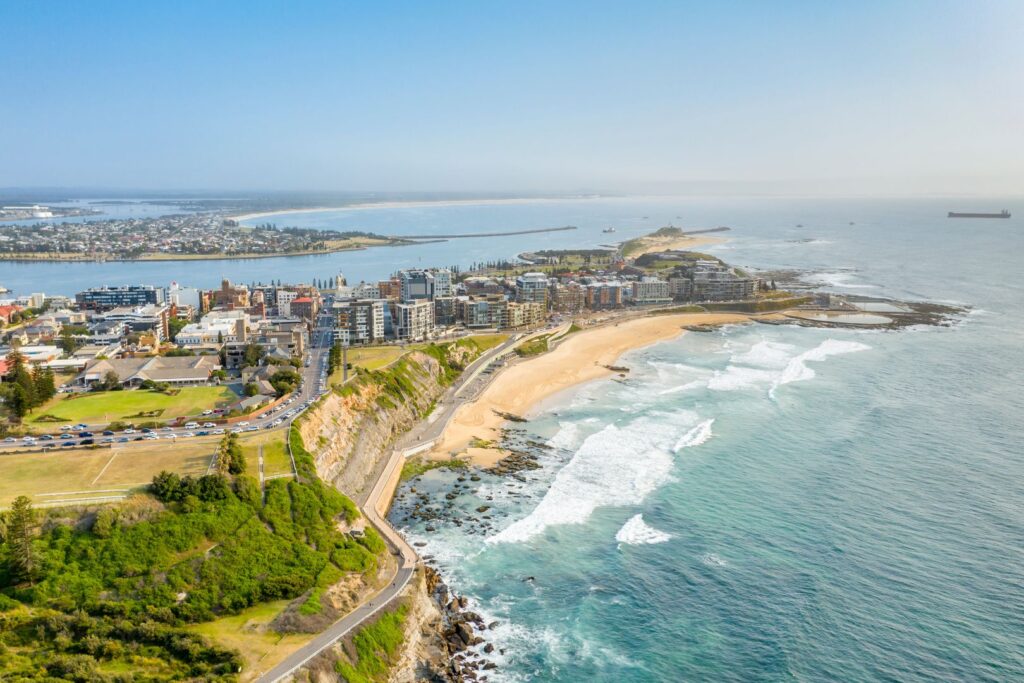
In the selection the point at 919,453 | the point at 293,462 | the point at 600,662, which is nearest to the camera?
the point at 600,662

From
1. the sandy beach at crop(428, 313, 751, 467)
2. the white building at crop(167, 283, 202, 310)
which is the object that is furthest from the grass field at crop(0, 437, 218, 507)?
the white building at crop(167, 283, 202, 310)

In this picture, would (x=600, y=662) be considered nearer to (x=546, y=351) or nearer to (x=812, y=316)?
(x=546, y=351)

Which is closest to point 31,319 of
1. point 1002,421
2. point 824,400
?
point 824,400

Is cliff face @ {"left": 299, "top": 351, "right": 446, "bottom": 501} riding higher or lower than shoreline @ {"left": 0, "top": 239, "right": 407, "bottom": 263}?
lower

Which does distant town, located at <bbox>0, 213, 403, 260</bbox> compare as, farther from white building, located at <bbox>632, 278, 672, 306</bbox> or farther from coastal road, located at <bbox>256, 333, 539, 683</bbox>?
coastal road, located at <bbox>256, 333, 539, 683</bbox>

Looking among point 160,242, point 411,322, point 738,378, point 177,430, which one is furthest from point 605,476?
point 160,242

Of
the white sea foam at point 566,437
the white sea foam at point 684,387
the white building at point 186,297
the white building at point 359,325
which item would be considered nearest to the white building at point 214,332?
the white building at point 359,325

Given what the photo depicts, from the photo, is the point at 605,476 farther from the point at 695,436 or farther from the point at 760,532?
the point at 760,532
